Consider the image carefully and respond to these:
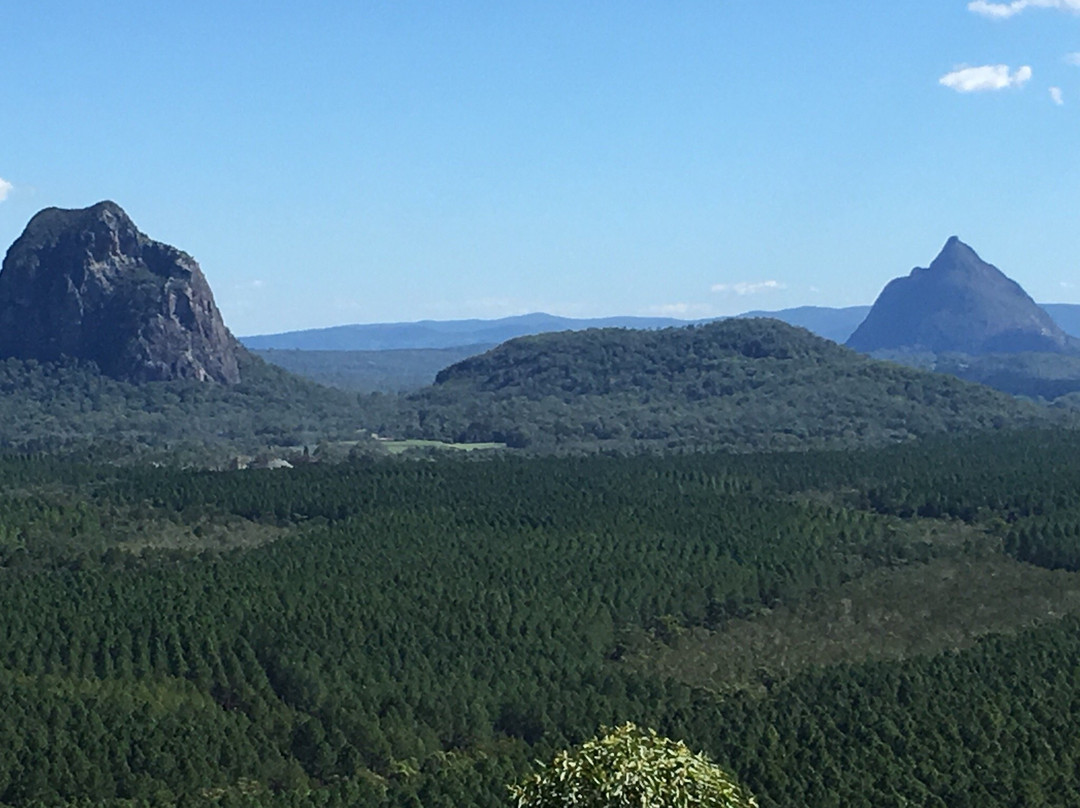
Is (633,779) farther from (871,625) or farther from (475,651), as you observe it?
(871,625)

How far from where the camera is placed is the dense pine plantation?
93688mm

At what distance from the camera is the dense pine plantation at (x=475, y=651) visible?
93688 millimetres

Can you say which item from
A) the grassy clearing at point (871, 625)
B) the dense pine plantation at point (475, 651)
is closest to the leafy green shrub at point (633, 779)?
the dense pine plantation at point (475, 651)

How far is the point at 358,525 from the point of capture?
169 meters

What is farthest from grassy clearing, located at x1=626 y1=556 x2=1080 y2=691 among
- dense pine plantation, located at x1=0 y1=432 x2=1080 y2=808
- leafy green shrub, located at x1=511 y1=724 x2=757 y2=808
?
leafy green shrub, located at x1=511 y1=724 x2=757 y2=808

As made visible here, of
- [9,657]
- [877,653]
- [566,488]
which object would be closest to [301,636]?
[9,657]

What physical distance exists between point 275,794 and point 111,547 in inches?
2784

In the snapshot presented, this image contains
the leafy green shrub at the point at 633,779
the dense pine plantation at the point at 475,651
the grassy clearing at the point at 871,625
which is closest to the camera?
the leafy green shrub at the point at 633,779

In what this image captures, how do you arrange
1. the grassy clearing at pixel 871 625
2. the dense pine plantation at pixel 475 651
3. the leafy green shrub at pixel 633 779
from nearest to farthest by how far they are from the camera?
the leafy green shrub at pixel 633 779 → the dense pine plantation at pixel 475 651 → the grassy clearing at pixel 871 625

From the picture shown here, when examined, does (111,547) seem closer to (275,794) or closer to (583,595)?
(583,595)

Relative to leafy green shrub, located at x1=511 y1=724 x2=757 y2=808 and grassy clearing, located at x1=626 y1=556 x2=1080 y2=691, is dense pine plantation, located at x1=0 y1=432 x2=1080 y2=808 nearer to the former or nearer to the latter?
grassy clearing, located at x1=626 y1=556 x2=1080 y2=691

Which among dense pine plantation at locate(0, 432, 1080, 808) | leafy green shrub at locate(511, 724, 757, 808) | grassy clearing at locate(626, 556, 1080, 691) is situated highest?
leafy green shrub at locate(511, 724, 757, 808)

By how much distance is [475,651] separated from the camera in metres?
123

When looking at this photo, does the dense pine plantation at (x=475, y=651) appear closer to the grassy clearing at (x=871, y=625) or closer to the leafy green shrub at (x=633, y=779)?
the grassy clearing at (x=871, y=625)
